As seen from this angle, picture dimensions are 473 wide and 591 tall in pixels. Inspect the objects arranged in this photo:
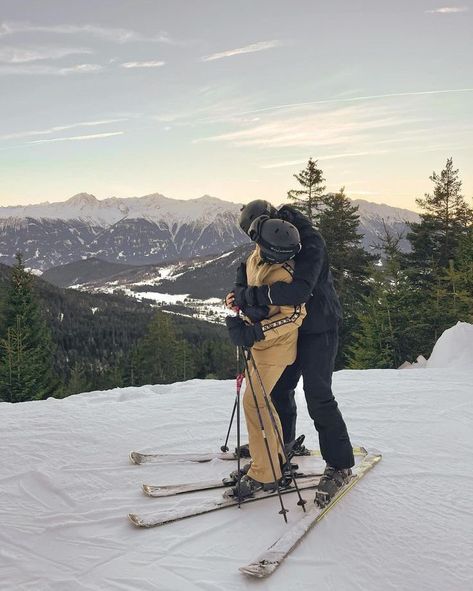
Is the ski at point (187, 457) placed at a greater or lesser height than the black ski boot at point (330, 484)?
lesser

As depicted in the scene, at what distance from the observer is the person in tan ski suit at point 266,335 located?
3.63 m

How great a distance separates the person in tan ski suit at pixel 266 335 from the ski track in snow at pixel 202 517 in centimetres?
36

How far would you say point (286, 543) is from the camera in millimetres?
3201

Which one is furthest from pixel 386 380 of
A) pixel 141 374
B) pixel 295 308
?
pixel 141 374

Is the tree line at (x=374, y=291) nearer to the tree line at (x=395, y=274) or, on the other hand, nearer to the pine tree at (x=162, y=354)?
the tree line at (x=395, y=274)

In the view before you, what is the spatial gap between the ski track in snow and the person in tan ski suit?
0.36m

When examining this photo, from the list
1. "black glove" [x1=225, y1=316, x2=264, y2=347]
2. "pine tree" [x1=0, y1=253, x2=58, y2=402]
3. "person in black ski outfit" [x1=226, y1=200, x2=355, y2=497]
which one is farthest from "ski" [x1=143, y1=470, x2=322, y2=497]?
"pine tree" [x1=0, y1=253, x2=58, y2=402]

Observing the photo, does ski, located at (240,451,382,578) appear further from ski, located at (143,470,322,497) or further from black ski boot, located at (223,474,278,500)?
ski, located at (143,470,322,497)

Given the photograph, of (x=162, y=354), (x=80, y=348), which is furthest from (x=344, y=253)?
(x=80, y=348)

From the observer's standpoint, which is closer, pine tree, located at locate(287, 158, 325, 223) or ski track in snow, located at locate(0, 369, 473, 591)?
ski track in snow, located at locate(0, 369, 473, 591)

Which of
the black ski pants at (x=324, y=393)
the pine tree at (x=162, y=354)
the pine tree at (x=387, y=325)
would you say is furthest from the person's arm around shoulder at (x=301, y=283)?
the pine tree at (x=162, y=354)

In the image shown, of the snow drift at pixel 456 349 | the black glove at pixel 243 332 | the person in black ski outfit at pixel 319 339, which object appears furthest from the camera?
the snow drift at pixel 456 349

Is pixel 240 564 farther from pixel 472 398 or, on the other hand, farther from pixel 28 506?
pixel 472 398

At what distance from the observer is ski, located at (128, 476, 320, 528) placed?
357 centimetres
